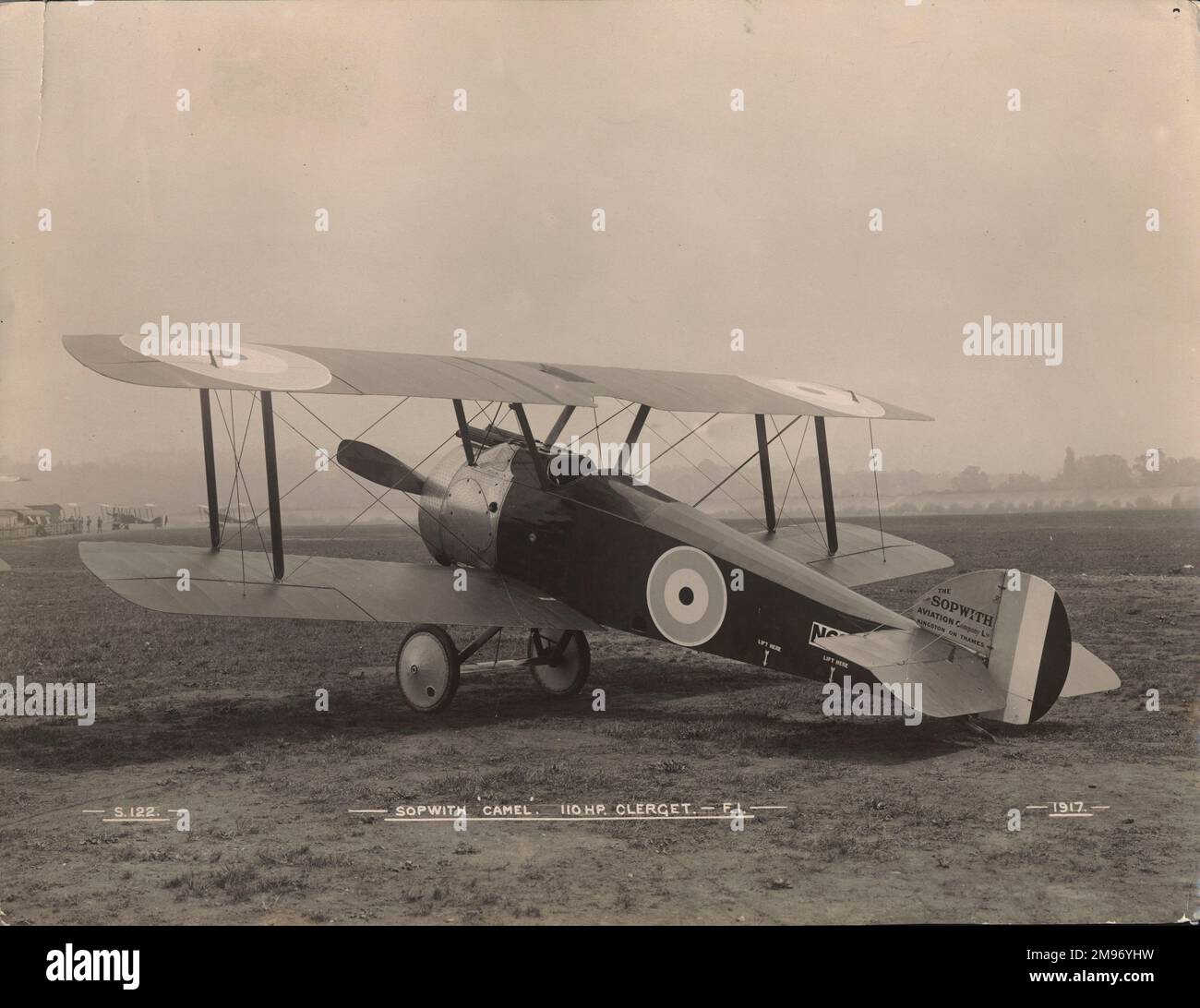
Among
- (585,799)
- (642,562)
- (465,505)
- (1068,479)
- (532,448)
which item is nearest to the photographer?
(585,799)

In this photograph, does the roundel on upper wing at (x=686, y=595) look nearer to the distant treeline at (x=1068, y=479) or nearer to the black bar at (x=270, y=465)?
the black bar at (x=270, y=465)

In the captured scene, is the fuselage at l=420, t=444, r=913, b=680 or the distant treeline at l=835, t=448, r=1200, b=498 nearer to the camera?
the fuselage at l=420, t=444, r=913, b=680

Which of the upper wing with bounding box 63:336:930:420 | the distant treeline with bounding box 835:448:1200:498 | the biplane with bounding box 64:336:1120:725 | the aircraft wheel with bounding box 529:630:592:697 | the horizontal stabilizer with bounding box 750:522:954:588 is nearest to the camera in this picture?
the upper wing with bounding box 63:336:930:420

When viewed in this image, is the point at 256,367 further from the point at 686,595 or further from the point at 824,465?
the point at 824,465

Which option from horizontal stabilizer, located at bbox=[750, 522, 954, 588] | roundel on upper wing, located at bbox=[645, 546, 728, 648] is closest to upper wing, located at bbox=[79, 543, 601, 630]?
roundel on upper wing, located at bbox=[645, 546, 728, 648]

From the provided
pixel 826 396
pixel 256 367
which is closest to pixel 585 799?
pixel 256 367

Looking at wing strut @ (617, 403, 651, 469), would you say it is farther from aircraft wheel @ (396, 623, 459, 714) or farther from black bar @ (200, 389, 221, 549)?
black bar @ (200, 389, 221, 549)

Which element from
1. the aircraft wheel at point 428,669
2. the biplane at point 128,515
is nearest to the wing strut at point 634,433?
the aircraft wheel at point 428,669
